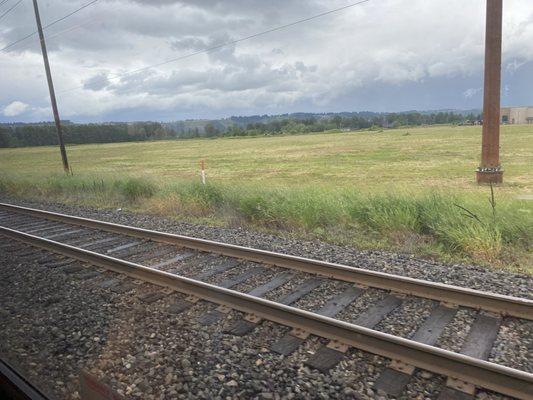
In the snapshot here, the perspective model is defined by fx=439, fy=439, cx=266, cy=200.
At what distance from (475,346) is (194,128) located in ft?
470

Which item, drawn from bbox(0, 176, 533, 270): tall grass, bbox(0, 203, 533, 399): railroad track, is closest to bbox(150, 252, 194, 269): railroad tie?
bbox(0, 203, 533, 399): railroad track

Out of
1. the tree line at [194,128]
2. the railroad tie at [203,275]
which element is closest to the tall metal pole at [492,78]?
the railroad tie at [203,275]

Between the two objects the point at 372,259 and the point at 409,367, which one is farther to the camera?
the point at 372,259

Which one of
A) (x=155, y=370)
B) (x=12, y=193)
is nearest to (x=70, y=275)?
(x=155, y=370)

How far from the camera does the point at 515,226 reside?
7637 mm

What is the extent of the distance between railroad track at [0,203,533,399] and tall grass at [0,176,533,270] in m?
2.11

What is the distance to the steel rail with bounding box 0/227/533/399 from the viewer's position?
11.7 feet

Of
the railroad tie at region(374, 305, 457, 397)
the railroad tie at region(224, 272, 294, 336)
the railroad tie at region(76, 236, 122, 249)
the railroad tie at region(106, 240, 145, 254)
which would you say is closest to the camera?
the railroad tie at region(374, 305, 457, 397)

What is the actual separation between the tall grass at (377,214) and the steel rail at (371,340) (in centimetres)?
357

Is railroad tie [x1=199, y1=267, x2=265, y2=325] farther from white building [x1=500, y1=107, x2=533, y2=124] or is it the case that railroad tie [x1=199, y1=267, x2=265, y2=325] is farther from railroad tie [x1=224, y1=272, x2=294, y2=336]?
white building [x1=500, y1=107, x2=533, y2=124]

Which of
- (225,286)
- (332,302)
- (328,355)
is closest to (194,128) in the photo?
(225,286)

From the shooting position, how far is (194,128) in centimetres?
14300

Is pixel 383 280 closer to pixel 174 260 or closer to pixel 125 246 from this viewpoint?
pixel 174 260

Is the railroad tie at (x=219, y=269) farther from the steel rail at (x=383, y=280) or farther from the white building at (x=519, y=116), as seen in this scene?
the white building at (x=519, y=116)
